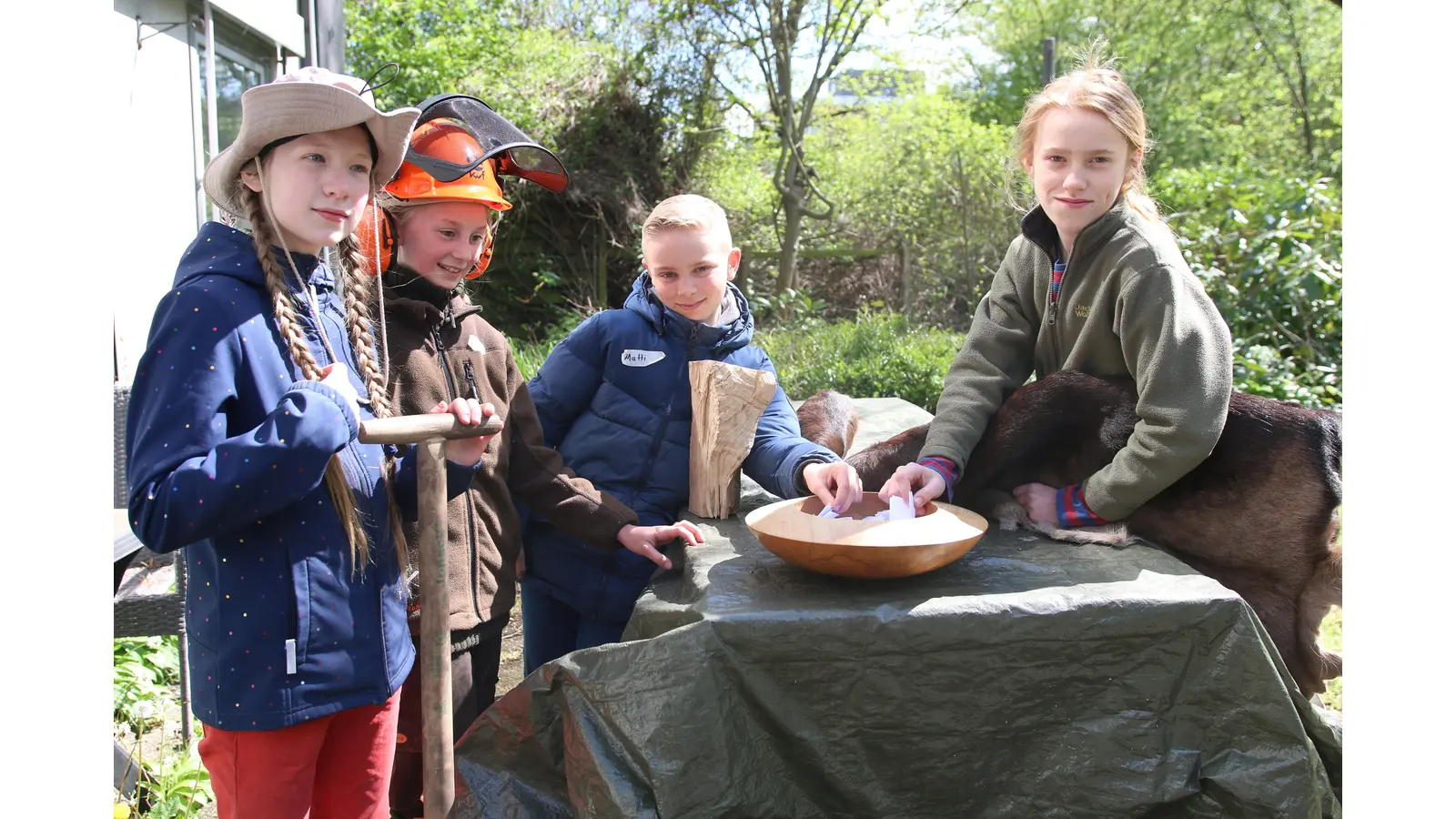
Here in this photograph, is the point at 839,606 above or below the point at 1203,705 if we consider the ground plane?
above

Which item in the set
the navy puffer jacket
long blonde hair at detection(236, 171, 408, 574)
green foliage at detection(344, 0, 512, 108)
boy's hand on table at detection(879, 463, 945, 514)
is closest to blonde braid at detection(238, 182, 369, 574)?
long blonde hair at detection(236, 171, 408, 574)

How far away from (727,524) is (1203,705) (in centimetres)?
105

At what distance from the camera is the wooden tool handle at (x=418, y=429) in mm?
1557

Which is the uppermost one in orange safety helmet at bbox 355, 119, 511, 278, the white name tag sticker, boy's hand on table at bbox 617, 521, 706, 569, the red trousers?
orange safety helmet at bbox 355, 119, 511, 278

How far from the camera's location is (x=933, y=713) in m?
1.76

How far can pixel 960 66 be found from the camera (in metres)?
16.2

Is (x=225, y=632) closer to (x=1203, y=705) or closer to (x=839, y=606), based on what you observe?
(x=839, y=606)

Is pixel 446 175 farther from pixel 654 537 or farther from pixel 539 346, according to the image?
pixel 539 346

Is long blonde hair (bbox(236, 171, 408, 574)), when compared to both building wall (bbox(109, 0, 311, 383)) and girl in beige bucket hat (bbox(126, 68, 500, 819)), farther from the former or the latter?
building wall (bbox(109, 0, 311, 383))

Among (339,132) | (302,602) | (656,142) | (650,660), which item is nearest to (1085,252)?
(650,660)

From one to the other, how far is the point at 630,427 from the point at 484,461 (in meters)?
0.40

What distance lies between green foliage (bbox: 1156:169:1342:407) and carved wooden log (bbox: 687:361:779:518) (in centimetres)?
443

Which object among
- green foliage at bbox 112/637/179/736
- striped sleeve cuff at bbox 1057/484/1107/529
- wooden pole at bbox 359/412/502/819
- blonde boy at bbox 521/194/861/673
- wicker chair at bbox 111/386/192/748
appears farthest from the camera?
green foliage at bbox 112/637/179/736

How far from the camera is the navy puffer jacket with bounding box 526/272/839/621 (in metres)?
2.45
